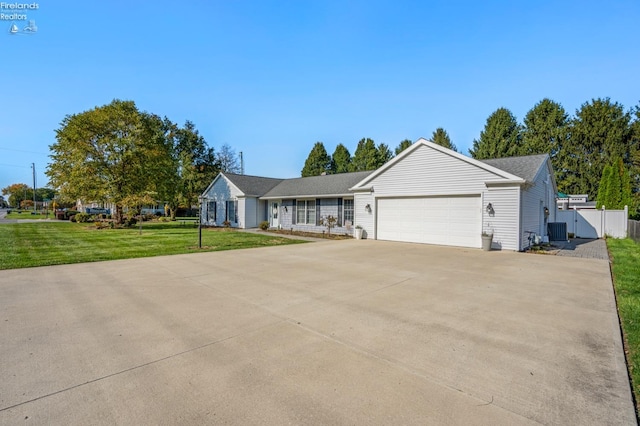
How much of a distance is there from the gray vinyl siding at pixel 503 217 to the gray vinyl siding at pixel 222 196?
53.9 feet

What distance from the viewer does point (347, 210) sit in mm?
18109

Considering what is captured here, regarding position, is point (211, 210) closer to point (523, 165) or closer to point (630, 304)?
point (523, 165)

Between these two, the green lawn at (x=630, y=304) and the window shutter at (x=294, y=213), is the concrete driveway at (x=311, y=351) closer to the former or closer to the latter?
the green lawn at (x=630, y=304)

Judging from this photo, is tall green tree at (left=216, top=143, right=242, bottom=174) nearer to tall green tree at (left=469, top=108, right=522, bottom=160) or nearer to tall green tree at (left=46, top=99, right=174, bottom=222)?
tall green tree at (left=46, top=99, right=174, bottom=222)

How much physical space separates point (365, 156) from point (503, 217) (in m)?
30.9

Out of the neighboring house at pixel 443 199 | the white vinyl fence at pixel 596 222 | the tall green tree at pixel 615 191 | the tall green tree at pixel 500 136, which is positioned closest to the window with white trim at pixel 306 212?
the neighboring house at pixel 443 199

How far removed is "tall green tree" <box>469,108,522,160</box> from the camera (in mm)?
33062

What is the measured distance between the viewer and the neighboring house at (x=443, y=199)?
11836mm

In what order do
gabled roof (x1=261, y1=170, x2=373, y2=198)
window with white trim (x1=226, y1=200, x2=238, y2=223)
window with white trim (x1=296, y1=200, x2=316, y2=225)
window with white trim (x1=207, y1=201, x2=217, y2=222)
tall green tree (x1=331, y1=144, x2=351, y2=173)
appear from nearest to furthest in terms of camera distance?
gabled roof (x1=261, y1=170, x2=373, y2=198), window with white trim (x1=296, y1=200, x2=316, y2=225), window with white trim (x1=226, y1=200, x2=238, y2=223), window with white trim (x1=207, y1=201, x2=217, y2=222), tall green tree (x1=331, y1=144, x2=351, y2=173)

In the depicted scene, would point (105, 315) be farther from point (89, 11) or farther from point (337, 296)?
point (89, 11)

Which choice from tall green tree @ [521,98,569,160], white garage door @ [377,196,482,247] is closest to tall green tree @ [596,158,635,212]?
tall green tree @ [521,98,569,160]

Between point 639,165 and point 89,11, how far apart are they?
3944cm

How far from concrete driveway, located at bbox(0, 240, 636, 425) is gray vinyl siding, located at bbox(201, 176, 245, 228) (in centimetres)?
1629

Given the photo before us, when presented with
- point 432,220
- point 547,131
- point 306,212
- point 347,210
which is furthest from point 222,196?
point 547,131
